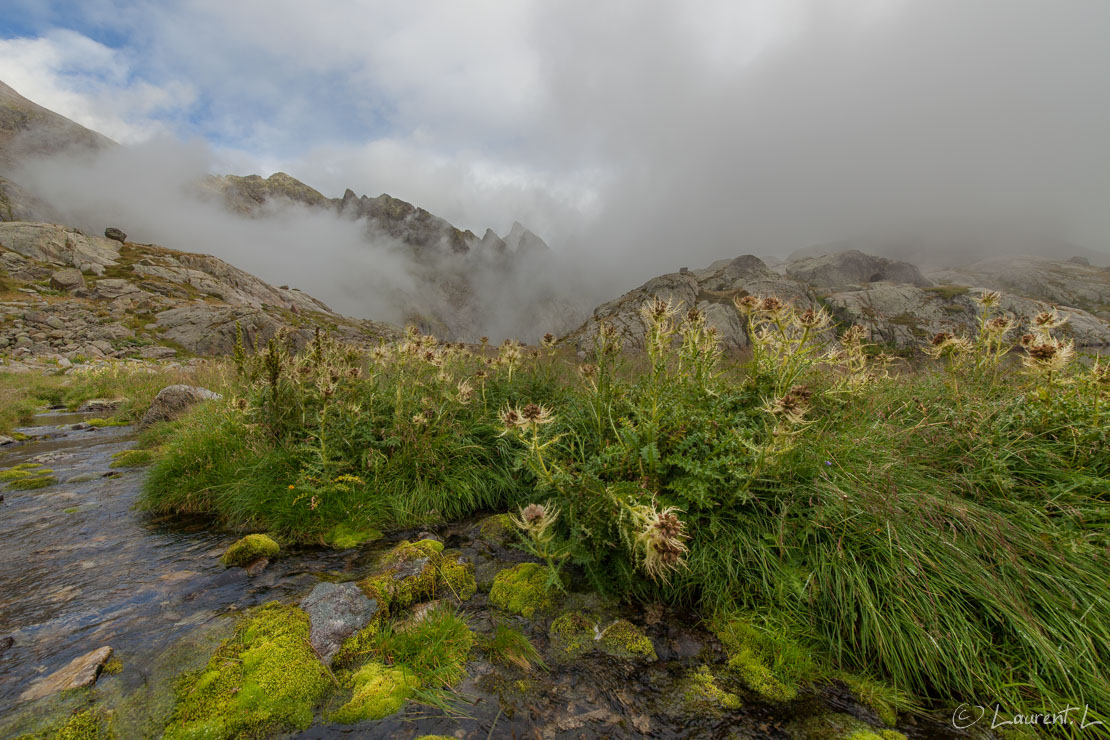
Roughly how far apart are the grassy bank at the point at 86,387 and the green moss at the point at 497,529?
1108 cm

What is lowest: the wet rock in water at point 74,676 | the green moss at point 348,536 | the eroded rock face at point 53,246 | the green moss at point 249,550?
the green moss at point 348,536

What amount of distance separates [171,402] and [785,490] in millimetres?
14823

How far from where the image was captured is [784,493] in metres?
3.78

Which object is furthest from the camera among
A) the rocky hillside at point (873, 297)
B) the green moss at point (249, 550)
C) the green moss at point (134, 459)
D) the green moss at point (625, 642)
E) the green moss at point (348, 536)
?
the rocky hillside at point (873, 297)

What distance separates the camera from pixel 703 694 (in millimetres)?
2766

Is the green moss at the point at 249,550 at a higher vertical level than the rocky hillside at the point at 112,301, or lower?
lower

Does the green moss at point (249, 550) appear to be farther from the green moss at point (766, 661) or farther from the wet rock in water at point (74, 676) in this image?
the green moss at point (766, 661)

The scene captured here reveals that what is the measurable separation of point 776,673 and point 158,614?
487 centimetres

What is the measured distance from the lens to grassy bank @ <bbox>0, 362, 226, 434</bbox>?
14320 mm

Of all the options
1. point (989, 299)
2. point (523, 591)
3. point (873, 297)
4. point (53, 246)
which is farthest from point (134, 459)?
point (873, 297)

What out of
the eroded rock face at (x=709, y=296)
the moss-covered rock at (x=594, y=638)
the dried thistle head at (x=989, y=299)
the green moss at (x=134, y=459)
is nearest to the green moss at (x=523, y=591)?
the moss-covered rock at (x=594, y=638)

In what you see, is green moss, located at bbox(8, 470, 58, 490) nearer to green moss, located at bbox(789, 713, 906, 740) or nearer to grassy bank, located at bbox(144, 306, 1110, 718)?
grassy bank, located at bbox(144, 306, 1110, 718)

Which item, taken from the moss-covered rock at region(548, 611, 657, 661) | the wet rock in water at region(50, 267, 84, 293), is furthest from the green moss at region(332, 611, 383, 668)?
the wet rock in water at region(50, 267, 84, 293)

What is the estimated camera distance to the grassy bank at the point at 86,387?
47.0ft
